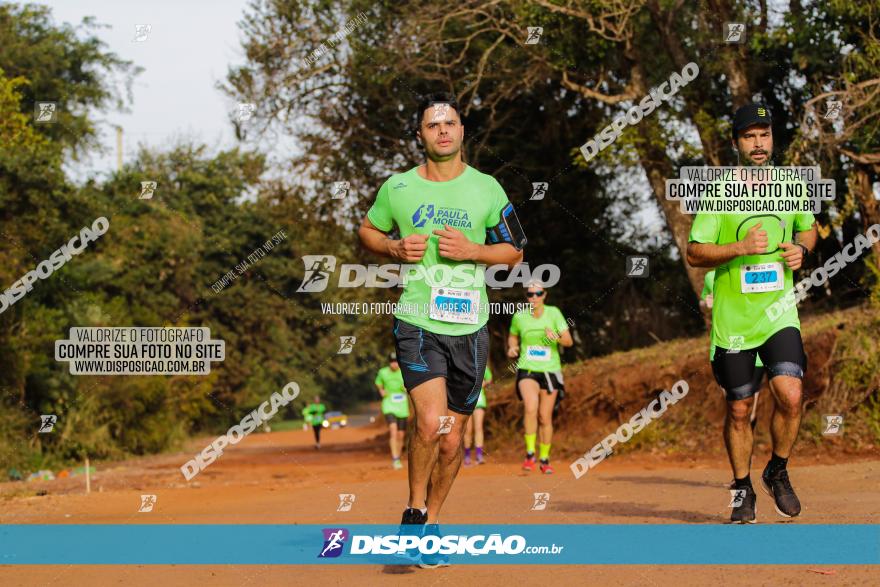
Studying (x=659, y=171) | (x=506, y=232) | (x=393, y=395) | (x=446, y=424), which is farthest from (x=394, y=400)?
(x=446, y=424)

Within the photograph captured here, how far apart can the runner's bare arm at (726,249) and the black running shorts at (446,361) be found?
1.87 m

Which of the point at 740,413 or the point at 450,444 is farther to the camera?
the point at 740,413

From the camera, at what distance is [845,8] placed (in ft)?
58.1

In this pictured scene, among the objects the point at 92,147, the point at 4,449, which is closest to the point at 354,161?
the point at 4,449

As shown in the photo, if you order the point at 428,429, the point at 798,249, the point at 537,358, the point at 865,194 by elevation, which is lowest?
the point at 537,358

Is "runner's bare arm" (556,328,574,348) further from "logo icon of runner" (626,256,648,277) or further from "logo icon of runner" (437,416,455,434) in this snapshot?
"logo icon of runner" (626,256,648,277)

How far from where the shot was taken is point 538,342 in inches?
564

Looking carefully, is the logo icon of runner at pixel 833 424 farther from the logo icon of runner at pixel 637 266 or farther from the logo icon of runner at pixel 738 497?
the logo icon of runner at pixel 637 266

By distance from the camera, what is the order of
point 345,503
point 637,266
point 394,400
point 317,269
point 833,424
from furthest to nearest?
point 317,269 → point 637,266 → point 394,400 → point 833,424 → point 345,503

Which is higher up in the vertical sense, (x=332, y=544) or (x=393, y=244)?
(x=393, y=244)

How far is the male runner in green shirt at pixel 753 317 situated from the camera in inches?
292

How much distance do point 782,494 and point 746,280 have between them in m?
1.37

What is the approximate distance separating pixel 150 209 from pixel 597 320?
2500 centimetres

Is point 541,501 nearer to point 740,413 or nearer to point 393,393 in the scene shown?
point 740,413
